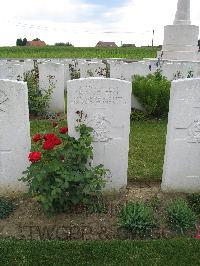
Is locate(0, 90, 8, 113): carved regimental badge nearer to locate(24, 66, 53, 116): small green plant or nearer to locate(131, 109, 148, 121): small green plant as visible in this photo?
locate(24, 66, 53, 116): small green plant

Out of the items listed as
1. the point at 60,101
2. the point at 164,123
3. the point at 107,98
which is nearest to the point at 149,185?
the point at 107,98

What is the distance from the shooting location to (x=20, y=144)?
457 centimetres

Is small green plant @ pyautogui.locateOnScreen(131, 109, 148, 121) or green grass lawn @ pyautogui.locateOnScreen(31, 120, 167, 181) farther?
small green plant @ pyautogui.locateOnScreen(131, 109, 148, 121)

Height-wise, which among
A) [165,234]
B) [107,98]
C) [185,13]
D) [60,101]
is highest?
[185,13]

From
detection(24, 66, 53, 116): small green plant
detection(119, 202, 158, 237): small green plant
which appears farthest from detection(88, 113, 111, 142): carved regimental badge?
detection(24, 66, 53, 116): small green plant

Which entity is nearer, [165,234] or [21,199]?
[165,234]

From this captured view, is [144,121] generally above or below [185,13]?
below

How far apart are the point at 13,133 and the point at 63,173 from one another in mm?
Answer: 1002

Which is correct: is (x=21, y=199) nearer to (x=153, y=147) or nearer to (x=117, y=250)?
(x=117, y=250)

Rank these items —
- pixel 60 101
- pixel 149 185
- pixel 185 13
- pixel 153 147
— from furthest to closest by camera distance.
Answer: pixel 185 13 → pixel 60 101 → pixel 153 147 → pixel 149 185

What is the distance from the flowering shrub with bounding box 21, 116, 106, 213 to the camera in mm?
3875

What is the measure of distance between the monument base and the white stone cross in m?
0.22

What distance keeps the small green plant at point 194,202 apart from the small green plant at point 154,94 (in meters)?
3.57

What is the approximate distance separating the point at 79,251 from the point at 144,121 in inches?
193
